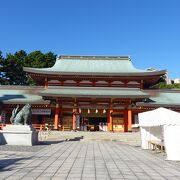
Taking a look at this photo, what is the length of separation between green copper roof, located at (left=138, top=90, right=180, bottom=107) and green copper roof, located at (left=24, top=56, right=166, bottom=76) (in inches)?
129

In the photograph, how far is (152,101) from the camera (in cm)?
3228

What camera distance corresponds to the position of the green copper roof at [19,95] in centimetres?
3127

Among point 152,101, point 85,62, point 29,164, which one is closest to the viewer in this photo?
point 29,164

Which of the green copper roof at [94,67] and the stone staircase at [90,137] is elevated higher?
the green copper roof at [94,67]

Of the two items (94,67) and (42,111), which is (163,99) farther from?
(42,111)

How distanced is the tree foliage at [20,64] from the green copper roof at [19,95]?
68.7ft

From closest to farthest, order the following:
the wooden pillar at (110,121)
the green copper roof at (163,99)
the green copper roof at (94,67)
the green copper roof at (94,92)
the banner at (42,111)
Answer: the green copper roof at (94,92) → the wooden pillar at (110,121) → the green copper roof at (163,99) → the banner at (42,111) → the green copper roof at (94,67)

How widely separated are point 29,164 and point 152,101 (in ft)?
81.3

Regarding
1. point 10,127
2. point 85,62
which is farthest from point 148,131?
point 85,62

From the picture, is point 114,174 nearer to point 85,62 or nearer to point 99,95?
point 99,95

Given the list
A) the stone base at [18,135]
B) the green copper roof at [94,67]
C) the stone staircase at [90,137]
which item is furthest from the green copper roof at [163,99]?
the stone base at [18,135]

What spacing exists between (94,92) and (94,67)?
5.99m

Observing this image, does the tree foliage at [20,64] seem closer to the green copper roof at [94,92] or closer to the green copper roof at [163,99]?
the green copper roof at [94,92]

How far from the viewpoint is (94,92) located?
32000 mm
